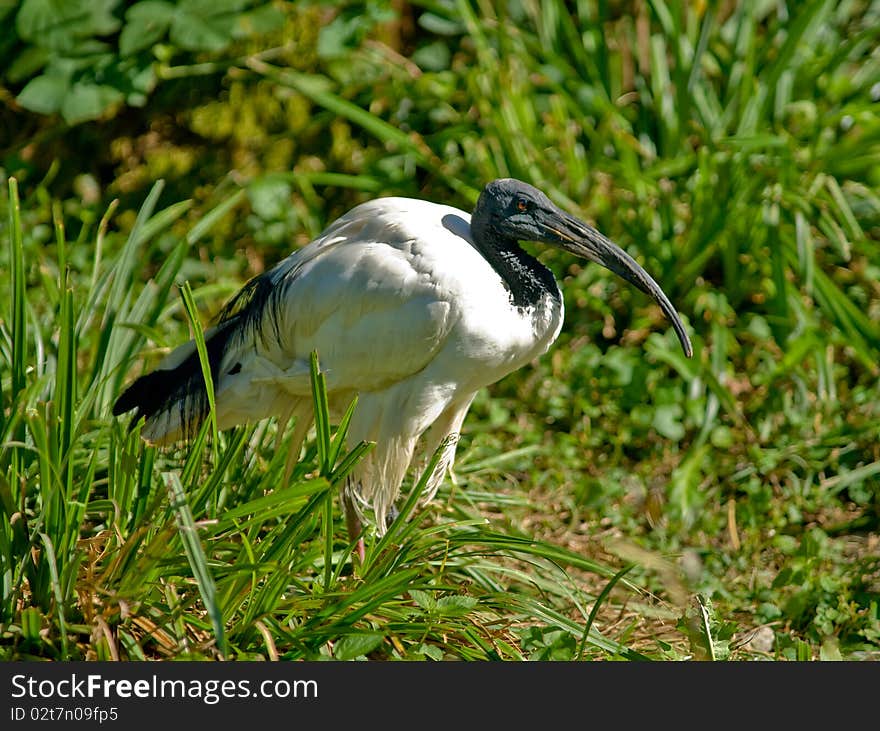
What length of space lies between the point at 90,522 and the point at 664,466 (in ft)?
6.44

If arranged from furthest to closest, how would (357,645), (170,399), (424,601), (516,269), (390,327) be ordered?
(170,399)
(516,269)
(390,327)
(424,601)
(357,645)

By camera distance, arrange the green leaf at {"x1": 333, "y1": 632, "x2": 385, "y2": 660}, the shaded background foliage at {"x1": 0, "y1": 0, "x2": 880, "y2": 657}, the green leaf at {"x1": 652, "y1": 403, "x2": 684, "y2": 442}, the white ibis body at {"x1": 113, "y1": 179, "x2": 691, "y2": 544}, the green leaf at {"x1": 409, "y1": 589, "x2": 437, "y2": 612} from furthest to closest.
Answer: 1. the green leaf at {"x1": 652, "y1": 403, "x2": 684, "y2": 442}
2. the shaded background foliage at {"x1": 0, "y1": 0, "x2": 880, "y2": 657}
3. the white ibis body at {"x1": 113, "y1": 179, "x2": 691, "y2": 544}
4. the green leaf at {"x1": 409, "y1": 589, "x2": 437, "y2": 612}
5. the green leaf at {"x1": 333, "y1": 632, "x2": 385, "y2": 660}

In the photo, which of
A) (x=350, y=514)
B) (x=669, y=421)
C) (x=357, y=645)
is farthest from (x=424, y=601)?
(x=669, y=421)

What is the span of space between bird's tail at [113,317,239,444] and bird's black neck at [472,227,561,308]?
0.82 meters

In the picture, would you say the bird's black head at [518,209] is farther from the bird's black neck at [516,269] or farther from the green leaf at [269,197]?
the green leaf at [269,197]

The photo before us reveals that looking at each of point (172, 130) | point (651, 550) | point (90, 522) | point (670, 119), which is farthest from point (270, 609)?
point (172, 130)

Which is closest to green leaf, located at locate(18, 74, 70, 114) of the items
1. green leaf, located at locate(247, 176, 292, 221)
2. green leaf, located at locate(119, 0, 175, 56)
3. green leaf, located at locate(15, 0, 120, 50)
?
green leaf, located at locate(15, 0, 120, 50)

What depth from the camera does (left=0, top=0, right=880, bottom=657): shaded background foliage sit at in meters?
4.03

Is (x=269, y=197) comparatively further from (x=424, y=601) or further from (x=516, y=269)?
(x=424, y=601)

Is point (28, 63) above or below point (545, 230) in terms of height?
below

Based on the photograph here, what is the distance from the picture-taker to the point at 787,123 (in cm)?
472

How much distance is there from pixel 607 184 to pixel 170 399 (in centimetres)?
209

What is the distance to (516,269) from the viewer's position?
3168 mm

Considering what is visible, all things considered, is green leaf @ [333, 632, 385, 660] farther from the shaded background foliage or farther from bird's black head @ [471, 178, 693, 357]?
the shaded background foliage
